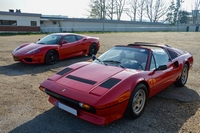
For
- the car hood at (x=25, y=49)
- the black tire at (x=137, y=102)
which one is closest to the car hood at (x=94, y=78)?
the black tire at (x=137, y=102)

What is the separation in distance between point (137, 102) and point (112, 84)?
697mm

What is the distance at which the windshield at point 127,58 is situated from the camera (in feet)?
11.6

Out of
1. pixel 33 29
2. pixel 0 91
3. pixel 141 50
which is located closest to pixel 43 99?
pixel 0 91

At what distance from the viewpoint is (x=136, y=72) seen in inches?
124

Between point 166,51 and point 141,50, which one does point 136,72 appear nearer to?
point 141,50

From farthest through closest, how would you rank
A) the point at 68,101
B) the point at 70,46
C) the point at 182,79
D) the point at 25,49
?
the point at 70,46, the point at 25,49, the point at 182,79, the point at 68,101

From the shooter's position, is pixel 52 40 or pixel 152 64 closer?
pixel 152 64

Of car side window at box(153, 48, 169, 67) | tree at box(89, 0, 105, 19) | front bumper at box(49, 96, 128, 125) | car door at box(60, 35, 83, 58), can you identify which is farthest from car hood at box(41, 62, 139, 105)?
tree at box(89, 0, 105, 19)

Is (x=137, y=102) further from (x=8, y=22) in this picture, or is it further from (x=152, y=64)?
(x=8, y=22)

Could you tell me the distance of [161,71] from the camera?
3678 millimetres

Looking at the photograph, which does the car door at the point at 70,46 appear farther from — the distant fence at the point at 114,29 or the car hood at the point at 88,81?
the distant fence at the point at 114,29

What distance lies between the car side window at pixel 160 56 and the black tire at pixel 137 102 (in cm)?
91

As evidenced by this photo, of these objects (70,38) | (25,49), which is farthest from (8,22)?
(25,49)

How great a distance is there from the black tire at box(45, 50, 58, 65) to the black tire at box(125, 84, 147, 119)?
4.74 metres
